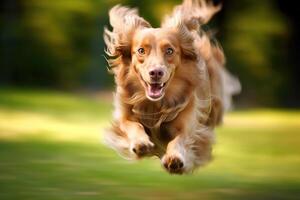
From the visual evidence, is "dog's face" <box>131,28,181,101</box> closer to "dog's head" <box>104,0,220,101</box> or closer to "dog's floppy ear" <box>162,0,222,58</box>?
"dog's head" <box>104,0,220,101</box>

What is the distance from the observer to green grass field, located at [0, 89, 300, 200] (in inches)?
243

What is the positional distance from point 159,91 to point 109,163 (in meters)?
2.49

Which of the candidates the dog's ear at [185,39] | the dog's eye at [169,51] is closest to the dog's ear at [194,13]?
the dog's ear at [185,39]

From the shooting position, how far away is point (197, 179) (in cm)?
718

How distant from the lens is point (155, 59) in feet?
18.0

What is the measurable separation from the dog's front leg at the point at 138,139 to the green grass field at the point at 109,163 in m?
0.53

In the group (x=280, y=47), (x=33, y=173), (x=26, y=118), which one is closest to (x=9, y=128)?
(x=26, y=118)

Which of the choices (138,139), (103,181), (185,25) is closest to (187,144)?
(138,139)

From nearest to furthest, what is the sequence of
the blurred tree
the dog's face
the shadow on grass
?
the dog's face, the shadow on grass, the blurred tree

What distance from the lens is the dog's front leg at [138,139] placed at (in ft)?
17.7

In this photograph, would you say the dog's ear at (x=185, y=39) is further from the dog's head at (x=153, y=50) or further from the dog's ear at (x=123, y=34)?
the dog's ear at (x=123, y=34)

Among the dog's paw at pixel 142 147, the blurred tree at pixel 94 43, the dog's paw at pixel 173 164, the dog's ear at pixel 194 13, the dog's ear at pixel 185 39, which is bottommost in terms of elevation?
the dog's paw at pixel 173 164

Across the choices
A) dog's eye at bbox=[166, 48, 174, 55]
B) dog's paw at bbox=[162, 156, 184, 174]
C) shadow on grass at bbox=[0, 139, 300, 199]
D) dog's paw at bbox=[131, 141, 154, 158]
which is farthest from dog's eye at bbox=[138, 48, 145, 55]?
shadow on grass at bbox=[0, 139, 300, 199]

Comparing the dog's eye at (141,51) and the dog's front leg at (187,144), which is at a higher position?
the dog's eye at (141,51)
